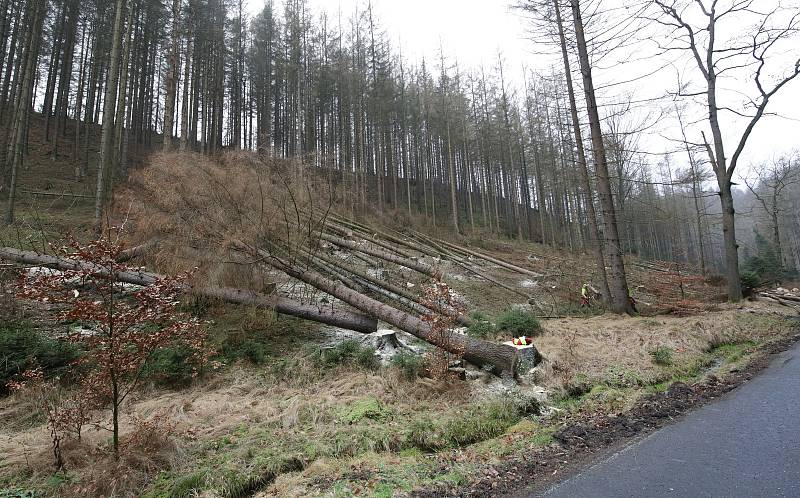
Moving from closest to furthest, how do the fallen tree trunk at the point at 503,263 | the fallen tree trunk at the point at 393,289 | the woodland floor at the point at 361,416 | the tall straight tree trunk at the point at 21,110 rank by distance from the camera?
the woodland floor at the point at 361,416, the fallen tree trunk at the point at 393,289, the tall straight tree trunk at the point at 21,110, the fallen tree trunk at the point at 503,263

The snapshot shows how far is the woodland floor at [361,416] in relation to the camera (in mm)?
3254

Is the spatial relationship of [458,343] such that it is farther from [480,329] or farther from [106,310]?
[106,310]

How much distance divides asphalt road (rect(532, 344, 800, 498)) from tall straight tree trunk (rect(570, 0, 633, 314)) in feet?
21.0

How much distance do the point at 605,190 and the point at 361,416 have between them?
9.77 metres

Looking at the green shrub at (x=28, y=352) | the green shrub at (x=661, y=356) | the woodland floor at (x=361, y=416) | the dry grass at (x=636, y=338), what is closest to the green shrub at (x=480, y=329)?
the woodland floor at (x=361, y=416)

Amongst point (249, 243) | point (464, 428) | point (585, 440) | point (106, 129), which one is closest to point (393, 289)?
point (249, 243)

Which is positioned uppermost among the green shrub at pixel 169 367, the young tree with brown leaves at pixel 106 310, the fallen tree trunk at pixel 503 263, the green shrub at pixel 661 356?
the fallen tree trunk at pixel 503 263

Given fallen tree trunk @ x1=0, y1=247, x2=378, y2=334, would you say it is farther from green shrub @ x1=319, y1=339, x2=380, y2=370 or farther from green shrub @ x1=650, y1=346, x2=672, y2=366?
green shrub @ x1=650, y1=346, x2=672, y2=366

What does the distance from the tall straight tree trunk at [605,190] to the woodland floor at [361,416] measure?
74.4 inches

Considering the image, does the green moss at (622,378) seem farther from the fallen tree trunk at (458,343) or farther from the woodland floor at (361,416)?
the fallen tree trunk at (458,343)

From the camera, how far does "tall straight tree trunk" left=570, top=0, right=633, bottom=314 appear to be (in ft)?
34.4

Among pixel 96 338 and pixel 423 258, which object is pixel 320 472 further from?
pixel 423 258

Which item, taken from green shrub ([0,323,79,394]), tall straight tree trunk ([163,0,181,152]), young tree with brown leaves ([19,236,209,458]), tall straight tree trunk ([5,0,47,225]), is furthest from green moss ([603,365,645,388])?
tall straight tree trunk ([5,0,47,225])

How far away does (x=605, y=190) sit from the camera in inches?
428
